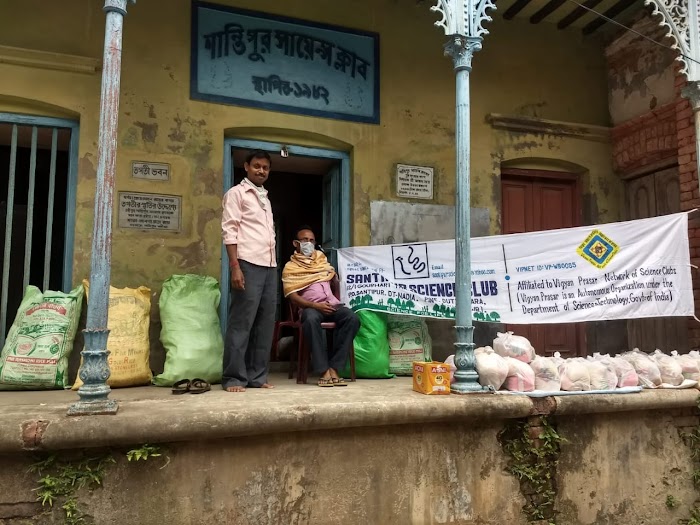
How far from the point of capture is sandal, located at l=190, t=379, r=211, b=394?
4145 mm

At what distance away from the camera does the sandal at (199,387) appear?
414 centimetres

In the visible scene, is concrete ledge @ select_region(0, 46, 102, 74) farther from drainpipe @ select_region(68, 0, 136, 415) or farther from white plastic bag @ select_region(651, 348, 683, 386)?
white plastic bag @ select_region(651, 348, 683, 386)

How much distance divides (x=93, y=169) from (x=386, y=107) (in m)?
2.98

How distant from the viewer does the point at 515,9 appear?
6609mm

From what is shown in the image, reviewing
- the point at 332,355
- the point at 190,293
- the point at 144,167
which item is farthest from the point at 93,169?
the point at 332,355

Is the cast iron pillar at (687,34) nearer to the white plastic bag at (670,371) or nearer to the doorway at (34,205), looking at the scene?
the white plastic bag at (670,371)

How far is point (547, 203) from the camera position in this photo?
6988 mm

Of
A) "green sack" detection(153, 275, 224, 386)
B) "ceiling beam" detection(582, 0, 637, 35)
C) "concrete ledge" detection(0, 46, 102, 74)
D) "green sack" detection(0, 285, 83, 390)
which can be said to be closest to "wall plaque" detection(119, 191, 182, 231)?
"green sack" detection(153, 275, 224, 386)

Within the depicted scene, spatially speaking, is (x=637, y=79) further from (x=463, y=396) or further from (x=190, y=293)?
(x=190, y=293)

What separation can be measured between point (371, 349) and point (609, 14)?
4.73m

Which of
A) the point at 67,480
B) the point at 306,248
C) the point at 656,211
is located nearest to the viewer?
the point at 67,480

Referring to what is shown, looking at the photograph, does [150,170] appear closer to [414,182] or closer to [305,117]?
[305,117]

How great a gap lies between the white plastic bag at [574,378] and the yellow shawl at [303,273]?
2.07 metres

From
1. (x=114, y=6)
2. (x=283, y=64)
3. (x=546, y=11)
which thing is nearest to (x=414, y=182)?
(x=283, y=64)
